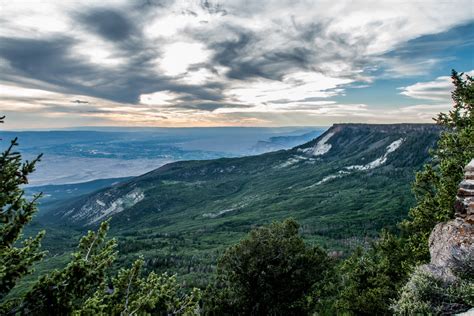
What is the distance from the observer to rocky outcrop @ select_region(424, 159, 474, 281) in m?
17.5

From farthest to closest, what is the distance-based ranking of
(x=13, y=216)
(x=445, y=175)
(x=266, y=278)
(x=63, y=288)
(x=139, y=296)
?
(x=266, y=278), (x=445, y=175), (x=139, y=296), (x=13, y=216), (x=63, y=288)

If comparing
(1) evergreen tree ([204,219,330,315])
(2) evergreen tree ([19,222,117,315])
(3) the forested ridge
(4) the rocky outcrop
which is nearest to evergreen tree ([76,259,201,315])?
(3) the forested ridge

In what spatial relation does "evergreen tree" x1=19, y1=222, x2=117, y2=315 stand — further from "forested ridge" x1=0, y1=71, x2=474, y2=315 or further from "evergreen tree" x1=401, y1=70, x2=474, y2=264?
"evergreen tree" x1=401, y1=70, x2=474, y2=264

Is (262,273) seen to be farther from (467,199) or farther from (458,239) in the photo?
(467,199)

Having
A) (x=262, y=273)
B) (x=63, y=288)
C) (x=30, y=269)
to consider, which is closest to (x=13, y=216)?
(x=30, y=269)

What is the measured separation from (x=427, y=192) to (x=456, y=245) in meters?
14.2

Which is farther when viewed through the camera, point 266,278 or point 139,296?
point 266,278

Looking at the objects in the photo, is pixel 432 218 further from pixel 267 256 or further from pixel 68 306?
pixel 68 306

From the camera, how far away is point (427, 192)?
104 feet

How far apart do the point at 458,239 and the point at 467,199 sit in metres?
2.61

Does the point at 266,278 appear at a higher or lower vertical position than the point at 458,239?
lower

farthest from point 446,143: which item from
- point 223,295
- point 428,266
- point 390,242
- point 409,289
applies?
point 223,295

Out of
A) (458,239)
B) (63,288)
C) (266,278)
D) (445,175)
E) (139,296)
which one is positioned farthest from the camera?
(266,278)

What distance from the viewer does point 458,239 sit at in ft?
62.7
